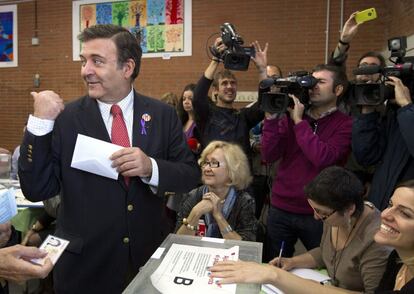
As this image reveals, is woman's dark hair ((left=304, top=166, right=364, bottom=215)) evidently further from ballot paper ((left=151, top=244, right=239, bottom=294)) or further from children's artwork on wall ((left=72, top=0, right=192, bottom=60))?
children's artwork on wall ((left=72, top=0, right=192, bottom=60))

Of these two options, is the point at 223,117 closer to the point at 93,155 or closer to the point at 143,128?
the point at 143,128

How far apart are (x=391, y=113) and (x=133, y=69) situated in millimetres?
1390

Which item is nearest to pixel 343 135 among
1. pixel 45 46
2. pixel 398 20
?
pixel 398 20

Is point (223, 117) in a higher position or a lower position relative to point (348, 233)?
higher

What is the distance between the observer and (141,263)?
1342 mm

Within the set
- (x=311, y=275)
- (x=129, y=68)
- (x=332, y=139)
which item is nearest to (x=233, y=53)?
(x=332, y=139)

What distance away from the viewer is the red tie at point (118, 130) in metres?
1.32

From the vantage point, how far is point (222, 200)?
2.24 meters

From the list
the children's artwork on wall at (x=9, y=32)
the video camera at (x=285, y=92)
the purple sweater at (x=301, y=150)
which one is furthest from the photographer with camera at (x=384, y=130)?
the children's artwork on wall at (x=9, y=32)

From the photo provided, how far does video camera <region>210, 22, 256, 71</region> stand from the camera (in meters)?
2.40

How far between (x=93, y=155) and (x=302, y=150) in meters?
1.33

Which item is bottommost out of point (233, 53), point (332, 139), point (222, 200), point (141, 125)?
point (222, 200)

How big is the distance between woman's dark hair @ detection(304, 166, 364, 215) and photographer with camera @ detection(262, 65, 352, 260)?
19.6 inches

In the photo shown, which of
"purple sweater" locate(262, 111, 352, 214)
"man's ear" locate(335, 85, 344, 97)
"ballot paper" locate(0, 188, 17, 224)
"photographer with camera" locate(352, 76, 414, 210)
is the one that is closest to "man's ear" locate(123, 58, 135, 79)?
"ballot paper" locate(0, 188, 17, 224)
